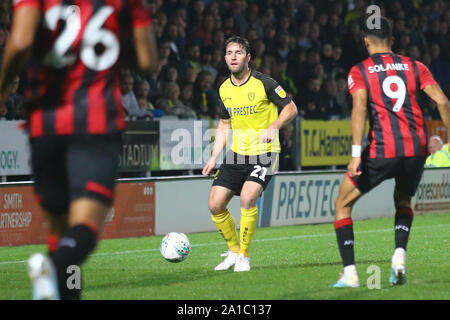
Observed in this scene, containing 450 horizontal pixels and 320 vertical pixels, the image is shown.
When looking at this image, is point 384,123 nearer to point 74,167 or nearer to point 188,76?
point 74,167

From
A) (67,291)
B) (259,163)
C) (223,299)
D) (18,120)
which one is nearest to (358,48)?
(18,120)

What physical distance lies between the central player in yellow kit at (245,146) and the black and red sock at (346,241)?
1629 mm

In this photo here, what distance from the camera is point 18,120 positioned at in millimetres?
11539

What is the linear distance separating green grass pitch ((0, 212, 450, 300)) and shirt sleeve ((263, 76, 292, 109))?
1606mm

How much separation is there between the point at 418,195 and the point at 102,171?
42.5ft

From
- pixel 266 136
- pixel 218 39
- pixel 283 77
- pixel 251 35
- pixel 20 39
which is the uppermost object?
pixel 251 35

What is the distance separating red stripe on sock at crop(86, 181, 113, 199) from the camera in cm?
427

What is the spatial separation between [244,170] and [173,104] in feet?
18.3

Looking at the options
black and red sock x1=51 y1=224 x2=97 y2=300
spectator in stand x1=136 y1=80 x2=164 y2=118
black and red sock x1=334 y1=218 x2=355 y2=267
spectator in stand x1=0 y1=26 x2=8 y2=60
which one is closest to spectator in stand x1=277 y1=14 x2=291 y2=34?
spectator in stand x1=136 y1=80 x2=164 y2=118

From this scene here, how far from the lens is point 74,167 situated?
4.29 metres

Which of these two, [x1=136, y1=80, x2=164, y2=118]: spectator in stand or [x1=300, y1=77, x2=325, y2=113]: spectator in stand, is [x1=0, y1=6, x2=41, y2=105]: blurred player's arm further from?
[x1=300, y1=77, x2=325, y2=113]: spectator in stand

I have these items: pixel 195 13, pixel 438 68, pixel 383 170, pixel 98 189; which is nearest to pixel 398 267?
pixel 383 170

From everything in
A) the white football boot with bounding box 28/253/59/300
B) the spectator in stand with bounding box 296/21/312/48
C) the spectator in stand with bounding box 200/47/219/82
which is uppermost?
the spectator in stand with bounding box 296/21/312/48

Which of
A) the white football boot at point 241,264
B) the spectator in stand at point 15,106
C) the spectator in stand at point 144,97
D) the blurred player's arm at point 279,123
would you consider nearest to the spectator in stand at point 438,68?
the spectator in stand at point 144,97
